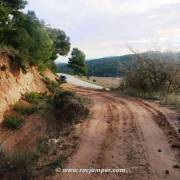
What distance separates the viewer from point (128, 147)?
12422 mm

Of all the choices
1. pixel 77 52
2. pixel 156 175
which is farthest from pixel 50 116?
pixel 77 52

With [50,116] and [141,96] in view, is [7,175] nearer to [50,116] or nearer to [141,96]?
[50,116]

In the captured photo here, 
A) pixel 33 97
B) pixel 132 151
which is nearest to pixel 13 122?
pixel 33 97

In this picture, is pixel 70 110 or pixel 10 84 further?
pixel 10 84

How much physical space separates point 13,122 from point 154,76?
14632mm

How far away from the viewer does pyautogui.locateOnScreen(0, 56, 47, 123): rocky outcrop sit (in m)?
21.6

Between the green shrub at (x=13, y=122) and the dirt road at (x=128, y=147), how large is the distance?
3.99 meters

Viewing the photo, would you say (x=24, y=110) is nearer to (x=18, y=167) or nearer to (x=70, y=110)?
(x=70, y=110)

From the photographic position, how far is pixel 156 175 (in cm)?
980

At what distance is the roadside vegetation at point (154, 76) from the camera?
1172 inches

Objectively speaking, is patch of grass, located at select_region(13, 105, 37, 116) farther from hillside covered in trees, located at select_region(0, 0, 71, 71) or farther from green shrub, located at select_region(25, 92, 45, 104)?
hillside covered in trees, located at select_region(0, 0, 71, 71)

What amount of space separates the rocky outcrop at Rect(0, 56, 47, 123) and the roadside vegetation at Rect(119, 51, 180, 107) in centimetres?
852

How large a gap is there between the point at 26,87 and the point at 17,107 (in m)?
4.86

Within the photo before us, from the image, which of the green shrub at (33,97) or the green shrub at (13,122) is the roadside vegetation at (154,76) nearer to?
the green shrub at (33,97)
